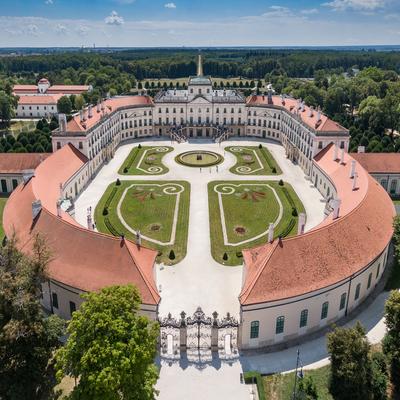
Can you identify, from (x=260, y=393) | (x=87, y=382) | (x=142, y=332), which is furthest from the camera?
(x=260, y=393)

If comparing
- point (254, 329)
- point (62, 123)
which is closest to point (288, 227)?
point (254, 329)

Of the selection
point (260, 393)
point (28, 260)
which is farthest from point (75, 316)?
point (260, 393)

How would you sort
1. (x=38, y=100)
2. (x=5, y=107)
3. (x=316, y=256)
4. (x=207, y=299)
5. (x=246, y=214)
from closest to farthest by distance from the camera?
(x=316, y=256), (x=207, y=299), (x=246, y=214), (x=5, y=107), (x=38, y=100)

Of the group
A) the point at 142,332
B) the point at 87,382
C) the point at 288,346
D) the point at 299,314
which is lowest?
the point at 288,346

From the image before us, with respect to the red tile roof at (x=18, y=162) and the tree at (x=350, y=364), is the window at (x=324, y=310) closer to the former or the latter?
the tree at (x=350, y=364)

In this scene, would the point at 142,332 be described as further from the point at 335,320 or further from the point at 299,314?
the point at 335,320

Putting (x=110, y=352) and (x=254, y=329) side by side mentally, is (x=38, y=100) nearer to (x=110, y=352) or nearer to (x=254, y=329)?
(x=254, y=329)

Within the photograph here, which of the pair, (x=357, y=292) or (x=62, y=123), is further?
(x=62, y=123)

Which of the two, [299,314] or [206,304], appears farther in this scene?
[206,304]
